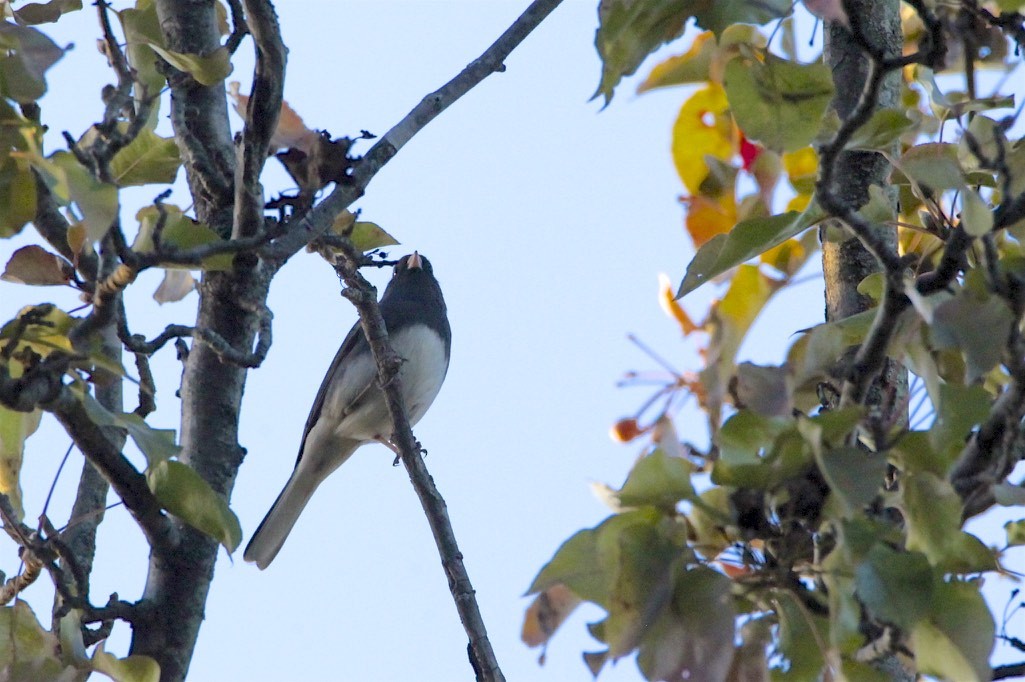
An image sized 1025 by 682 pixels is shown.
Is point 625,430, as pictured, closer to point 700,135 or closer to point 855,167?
point 700,135

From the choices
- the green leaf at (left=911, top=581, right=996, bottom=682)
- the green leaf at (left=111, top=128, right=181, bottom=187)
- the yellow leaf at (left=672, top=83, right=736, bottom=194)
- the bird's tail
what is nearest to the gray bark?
the yellow leaf at (left=672, top=83, right=736, bottom=194)

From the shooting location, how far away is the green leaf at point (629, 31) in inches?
47.1

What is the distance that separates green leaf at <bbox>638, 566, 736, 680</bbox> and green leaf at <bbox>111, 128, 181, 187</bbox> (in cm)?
119

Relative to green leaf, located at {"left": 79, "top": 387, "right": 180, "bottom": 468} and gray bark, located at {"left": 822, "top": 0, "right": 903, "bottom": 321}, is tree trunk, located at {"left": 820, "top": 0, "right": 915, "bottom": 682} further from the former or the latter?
green leaf, located at {"left": 79, "top": 387, "right": 180, "bottom": 468}

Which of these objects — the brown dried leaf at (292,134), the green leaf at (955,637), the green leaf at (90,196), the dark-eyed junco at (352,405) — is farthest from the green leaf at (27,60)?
the dark-eyed junco at (352,405)

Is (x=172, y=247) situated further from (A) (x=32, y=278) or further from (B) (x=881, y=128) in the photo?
(B) (x=881, y=128)

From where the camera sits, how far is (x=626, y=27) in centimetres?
120

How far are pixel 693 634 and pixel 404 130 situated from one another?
1.22 meters

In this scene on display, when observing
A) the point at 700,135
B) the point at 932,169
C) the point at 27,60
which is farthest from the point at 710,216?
the point at 27,60

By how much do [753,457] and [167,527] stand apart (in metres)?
1.18

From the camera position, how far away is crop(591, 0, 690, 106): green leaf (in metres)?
1.20

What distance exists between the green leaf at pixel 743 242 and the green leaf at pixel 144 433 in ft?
2.15

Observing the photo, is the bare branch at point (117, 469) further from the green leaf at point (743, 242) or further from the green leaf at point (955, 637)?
the green leaf at point (955, 637)

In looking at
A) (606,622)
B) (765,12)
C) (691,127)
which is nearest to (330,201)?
(691,127)
